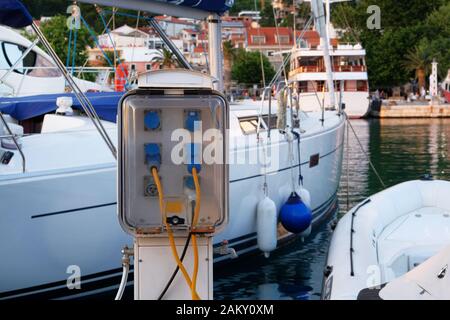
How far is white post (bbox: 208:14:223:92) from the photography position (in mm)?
6422

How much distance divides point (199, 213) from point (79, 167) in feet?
8.92

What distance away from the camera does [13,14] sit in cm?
564

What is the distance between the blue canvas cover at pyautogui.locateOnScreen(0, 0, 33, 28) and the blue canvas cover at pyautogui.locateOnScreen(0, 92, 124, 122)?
2.49 m

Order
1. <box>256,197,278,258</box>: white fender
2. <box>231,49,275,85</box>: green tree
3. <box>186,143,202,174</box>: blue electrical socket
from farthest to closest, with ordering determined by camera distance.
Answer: <box>231,49,275,85</box>: green tree
<box>256,197,278,258</box>: white fender
<box>186,143,202,174</box>: blue electrical socket

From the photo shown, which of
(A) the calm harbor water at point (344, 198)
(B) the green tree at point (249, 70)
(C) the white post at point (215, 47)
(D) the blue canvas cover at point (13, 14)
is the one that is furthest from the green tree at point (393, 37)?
(D) the blue canvas cover at point (13, 14)

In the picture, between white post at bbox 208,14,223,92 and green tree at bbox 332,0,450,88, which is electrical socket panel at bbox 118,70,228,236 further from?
green tree at bbox 332,0,450,88

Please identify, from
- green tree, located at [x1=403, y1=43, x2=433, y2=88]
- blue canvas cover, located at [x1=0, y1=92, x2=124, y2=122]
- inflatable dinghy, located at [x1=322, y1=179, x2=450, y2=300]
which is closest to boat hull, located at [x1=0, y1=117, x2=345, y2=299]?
blue canvas cover, located at [x1=0, y1=92, x2=124, y2=122]

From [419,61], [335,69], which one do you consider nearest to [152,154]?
[335,69]

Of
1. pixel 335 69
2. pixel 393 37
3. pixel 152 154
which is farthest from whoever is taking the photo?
pixel 393 37

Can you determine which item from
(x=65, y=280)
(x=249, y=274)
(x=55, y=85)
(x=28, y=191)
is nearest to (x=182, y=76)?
(x=28, y=191)

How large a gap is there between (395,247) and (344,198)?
5.76 m

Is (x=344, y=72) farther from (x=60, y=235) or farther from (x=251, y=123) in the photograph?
(x=60, y=235)

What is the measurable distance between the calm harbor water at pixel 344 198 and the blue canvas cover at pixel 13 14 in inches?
128

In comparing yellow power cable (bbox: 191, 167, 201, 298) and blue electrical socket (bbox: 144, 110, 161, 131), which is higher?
blue electrical socket (bbox: 144, 110, 161, 131)
